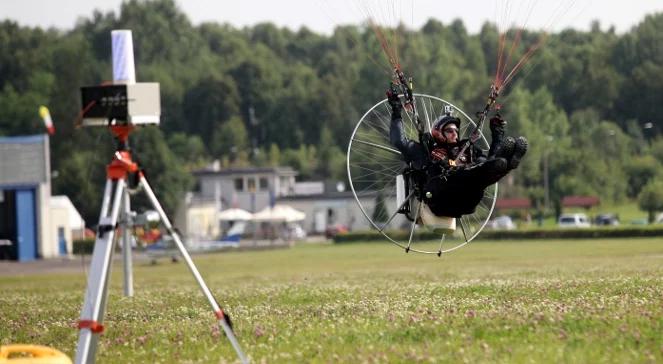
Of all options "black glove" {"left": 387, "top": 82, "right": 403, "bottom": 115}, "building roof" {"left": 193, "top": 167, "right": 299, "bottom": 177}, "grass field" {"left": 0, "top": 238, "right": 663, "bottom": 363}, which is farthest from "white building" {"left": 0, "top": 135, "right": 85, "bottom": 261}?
"black glove" {"left": 387, "top": 82, "right": 403, "bottom": 115}

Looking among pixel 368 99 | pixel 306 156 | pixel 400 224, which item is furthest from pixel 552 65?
pixel 400 224

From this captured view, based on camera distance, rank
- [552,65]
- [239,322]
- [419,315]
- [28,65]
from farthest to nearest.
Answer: [552,65] < [28,65] < [239,322] < [419,315]

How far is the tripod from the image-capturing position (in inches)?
504

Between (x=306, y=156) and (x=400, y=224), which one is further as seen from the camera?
(x=306, y=156)

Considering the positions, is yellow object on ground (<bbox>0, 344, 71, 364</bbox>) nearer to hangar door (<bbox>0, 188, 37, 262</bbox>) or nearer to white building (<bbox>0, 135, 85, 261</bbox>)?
white building (<bbox>0, 135, 85, 261</bbox>)

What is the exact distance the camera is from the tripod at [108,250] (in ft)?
42.0

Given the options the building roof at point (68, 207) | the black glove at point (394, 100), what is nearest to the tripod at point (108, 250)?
the black glove at point (394, 100)

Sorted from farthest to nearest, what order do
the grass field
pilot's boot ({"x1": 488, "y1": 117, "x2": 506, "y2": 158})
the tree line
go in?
the tree line < pilot's boot ({"x1": 488, "y1": 117, "x2": 506, "y2": 158}) < the grass field

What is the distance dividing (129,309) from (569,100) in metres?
158

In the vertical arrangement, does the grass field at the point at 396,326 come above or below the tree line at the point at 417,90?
below

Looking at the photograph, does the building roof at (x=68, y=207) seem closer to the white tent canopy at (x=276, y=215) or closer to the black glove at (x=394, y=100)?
the white tent canopy at (x=276, y=215)

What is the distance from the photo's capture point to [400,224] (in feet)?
388

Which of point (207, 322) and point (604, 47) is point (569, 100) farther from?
point (207, 322)

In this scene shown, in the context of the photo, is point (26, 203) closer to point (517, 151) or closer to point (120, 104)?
point (517, 151)
